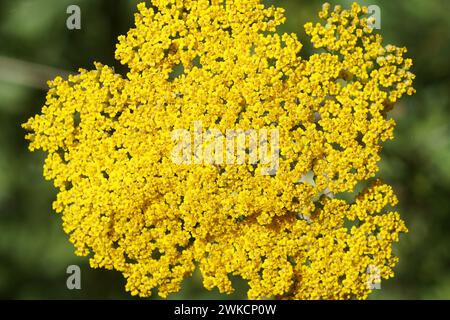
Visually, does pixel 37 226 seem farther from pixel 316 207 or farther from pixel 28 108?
pixel 316 207

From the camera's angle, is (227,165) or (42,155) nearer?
(227,165)

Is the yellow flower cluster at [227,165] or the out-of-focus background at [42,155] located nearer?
the yellow flower cluster at [227,165]

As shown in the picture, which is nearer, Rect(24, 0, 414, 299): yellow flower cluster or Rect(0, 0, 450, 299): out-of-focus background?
Rect(24, 0, 414, 299): yellow flower cluster

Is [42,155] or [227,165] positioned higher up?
[42,155]

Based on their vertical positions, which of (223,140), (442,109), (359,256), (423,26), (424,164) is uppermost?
(423,26)

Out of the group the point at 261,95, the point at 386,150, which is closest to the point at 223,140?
the point at 261,95
